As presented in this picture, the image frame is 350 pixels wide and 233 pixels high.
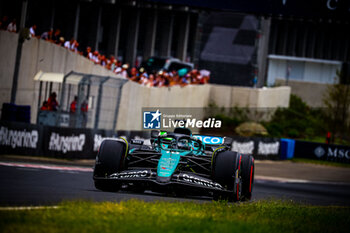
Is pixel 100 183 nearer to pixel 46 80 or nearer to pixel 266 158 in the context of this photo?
pixel 46 80

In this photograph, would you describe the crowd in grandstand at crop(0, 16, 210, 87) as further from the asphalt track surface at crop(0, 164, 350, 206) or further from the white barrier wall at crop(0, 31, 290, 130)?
the asphalt track surface at crop(0, 164, 350, 206)

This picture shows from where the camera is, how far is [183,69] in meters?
39.3

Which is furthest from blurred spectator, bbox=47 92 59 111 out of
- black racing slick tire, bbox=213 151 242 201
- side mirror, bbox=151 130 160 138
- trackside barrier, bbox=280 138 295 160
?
trackside barrier, bbox=280 138 295 160

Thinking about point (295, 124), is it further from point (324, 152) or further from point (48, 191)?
point (48, 191)

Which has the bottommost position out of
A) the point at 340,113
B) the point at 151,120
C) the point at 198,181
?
the point at 198,181

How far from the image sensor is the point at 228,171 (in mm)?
12359

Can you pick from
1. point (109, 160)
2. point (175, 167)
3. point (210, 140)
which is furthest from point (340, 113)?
point (109, 160)

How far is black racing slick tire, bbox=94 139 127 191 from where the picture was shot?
1252 cm

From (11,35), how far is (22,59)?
1158 mm

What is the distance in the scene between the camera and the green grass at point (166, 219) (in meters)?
7.63

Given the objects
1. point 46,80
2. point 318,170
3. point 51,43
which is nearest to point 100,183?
point 46,80

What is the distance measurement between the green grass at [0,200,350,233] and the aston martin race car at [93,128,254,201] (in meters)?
1.09

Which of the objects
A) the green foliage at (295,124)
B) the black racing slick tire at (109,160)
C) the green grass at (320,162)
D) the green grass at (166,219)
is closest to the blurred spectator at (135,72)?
the green foliage at (295,124)

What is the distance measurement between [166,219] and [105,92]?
1584 cm
